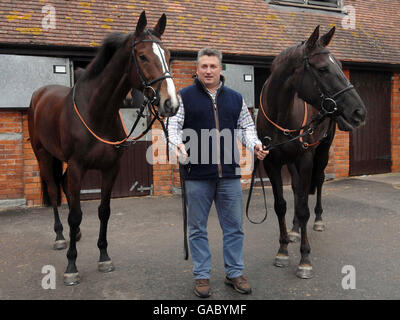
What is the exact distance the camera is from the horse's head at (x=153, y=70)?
2.85m

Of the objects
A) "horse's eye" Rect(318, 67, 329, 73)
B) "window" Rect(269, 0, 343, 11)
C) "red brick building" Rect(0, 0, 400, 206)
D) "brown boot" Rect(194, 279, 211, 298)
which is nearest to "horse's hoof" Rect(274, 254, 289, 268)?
"brown boot" Rect(194, 279, 211, 298)

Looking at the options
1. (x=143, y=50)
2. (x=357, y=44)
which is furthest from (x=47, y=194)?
(x=357, y=44)

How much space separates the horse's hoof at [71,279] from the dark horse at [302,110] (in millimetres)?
2014

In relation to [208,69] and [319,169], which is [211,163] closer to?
[208,69]

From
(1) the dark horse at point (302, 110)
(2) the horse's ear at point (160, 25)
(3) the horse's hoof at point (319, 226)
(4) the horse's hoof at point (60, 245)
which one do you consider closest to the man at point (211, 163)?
(2) the horse's ear at point (160, 25)

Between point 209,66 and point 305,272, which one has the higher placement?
point 209,66

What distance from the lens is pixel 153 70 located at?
305cm

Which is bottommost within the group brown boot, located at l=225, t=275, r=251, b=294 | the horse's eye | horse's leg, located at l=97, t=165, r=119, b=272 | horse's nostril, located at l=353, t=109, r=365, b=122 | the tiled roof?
brown boot, located at l=225, t=275, r=251, b=294

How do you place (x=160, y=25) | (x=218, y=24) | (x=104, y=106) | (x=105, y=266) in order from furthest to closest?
(x=218, y=24)
(x=105, y=266)
(x=104, y=106)
(x=160, y=25)

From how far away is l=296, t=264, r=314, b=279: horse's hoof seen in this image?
3.48m

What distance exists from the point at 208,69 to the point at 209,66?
3 cm

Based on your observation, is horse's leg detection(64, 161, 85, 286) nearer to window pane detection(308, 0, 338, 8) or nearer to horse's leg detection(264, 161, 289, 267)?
horse's leg detection(264, 161, 289, 267)

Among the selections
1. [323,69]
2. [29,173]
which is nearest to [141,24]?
[323,69]

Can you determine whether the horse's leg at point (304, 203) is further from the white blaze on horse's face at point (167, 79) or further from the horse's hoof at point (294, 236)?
the white blaze on horse's face at point (167, 79)
